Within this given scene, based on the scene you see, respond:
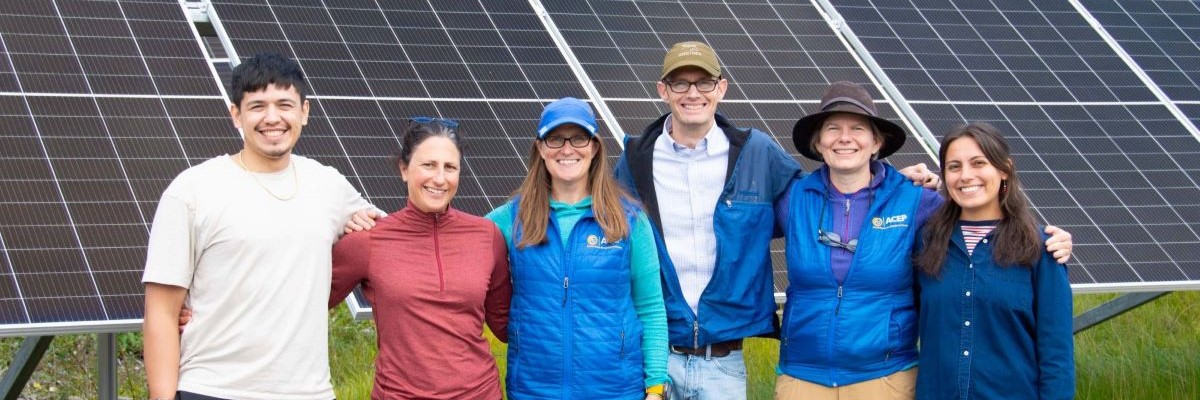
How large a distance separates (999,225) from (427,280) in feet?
7.81

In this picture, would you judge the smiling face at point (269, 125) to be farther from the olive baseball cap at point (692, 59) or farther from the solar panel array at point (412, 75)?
the solar panel array at point (412, 75)

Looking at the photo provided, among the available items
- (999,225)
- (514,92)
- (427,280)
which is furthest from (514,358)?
(514,92)

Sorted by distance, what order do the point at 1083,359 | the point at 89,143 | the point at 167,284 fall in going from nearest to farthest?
1. the point at 167,284
2. the point at 89,143
3. the point at 1083,359

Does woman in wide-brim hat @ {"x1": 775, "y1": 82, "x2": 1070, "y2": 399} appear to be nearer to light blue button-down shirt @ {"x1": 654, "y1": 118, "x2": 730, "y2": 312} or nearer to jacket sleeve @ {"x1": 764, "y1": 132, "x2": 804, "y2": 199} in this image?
jacket sleeve @ {"x1": 764, "y1": 132, "x2": 804, "y2": 199}

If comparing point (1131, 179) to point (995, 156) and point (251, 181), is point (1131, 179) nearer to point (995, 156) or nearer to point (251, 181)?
point (995, 156)

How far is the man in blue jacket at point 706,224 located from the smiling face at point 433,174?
0.96 meters

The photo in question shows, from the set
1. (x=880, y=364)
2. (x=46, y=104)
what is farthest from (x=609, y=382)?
(x=46, y=104)

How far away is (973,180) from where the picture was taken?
596 cm

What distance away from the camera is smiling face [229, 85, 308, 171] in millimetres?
5469

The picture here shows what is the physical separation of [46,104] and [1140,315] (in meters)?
11.3

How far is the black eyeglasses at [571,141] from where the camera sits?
19.4 feet

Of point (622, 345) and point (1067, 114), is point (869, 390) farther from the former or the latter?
point (1067, 114)

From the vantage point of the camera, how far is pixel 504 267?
236 inches

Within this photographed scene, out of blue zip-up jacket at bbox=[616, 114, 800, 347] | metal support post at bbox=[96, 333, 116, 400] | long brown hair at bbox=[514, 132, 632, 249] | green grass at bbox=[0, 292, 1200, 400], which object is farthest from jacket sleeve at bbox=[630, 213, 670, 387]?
green grass at bbox=[0, 292, 1200, 400]
